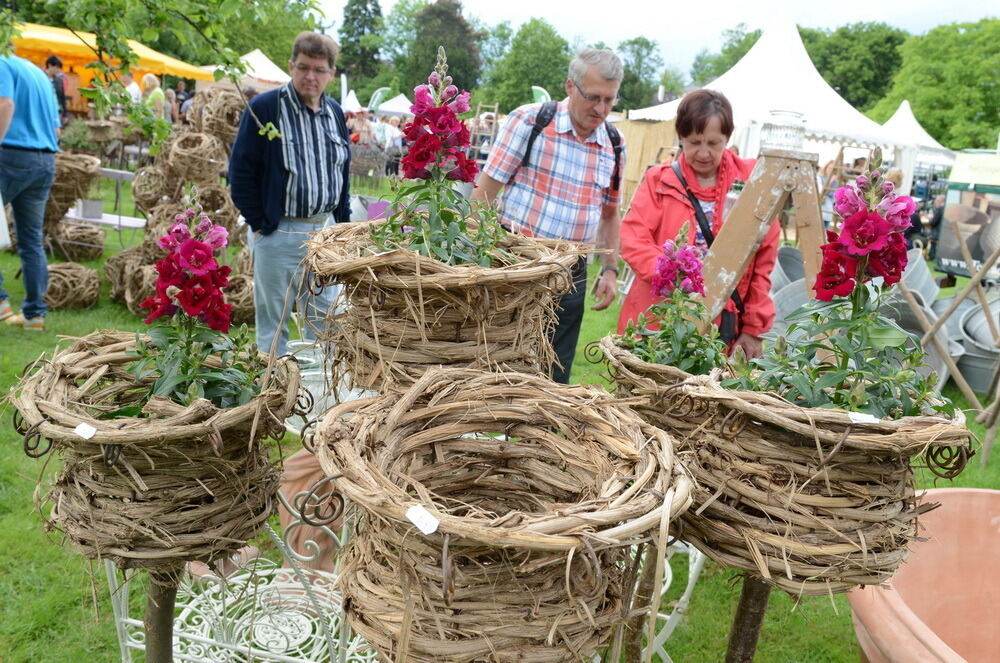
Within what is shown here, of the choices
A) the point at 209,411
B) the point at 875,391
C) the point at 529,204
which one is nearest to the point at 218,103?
the point at 529,204

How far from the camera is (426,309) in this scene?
5.15 feet

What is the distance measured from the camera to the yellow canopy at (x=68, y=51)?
1534cm

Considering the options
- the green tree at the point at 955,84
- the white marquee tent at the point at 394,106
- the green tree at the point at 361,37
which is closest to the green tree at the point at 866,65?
the green tree at the point at 955,84

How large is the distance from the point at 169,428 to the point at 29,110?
4.35 metres

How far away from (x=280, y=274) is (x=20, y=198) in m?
2.53

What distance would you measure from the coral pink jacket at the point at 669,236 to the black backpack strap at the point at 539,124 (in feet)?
1.53

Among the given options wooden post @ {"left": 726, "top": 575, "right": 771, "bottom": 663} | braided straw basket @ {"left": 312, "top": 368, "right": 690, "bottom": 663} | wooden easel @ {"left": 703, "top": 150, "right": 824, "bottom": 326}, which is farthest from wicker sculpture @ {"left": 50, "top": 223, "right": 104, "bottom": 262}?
wooden post @ {"left": 726, "top": 575, "right": 771, "bottom": 663}

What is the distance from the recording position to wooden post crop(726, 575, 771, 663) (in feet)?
5.27

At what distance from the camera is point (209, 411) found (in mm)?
1349

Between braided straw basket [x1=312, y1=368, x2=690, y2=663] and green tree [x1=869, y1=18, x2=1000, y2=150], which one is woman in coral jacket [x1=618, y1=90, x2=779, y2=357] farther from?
green tree [x1=869, y1=18, x2=1000, y2=150]

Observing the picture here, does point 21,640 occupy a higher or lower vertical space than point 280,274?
lower

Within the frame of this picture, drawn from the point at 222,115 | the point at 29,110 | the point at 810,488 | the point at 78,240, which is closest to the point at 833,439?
the point at 810,488

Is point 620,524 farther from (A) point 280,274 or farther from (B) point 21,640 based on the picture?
(A) point 280,274

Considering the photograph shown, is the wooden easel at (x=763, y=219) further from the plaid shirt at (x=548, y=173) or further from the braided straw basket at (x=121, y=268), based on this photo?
the braided straw basket at (x=121, y=268)
